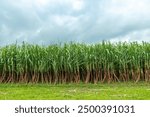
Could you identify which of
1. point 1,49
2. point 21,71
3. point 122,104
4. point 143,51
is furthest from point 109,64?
point 122,104

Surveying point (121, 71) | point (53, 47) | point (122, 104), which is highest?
point (53, 47)

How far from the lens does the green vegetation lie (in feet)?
57.8

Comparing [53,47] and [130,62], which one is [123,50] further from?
[53,47]

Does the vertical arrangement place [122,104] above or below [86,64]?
below

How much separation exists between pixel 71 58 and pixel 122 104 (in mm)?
9169

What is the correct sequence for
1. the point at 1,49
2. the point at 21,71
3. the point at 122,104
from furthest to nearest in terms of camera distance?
the point at 1,49
the point at 21,71
the point at 122,104

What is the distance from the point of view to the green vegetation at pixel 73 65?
1761cm

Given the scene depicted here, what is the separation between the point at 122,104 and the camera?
8781mm

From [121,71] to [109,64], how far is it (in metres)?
0.63

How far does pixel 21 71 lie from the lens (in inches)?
691

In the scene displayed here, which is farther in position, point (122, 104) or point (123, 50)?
point (123, 50)

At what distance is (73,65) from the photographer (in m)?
17.7

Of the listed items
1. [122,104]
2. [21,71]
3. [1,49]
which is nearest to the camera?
[122,104]

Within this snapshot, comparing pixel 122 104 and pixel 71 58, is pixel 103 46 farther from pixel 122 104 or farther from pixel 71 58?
pixel 122 104
